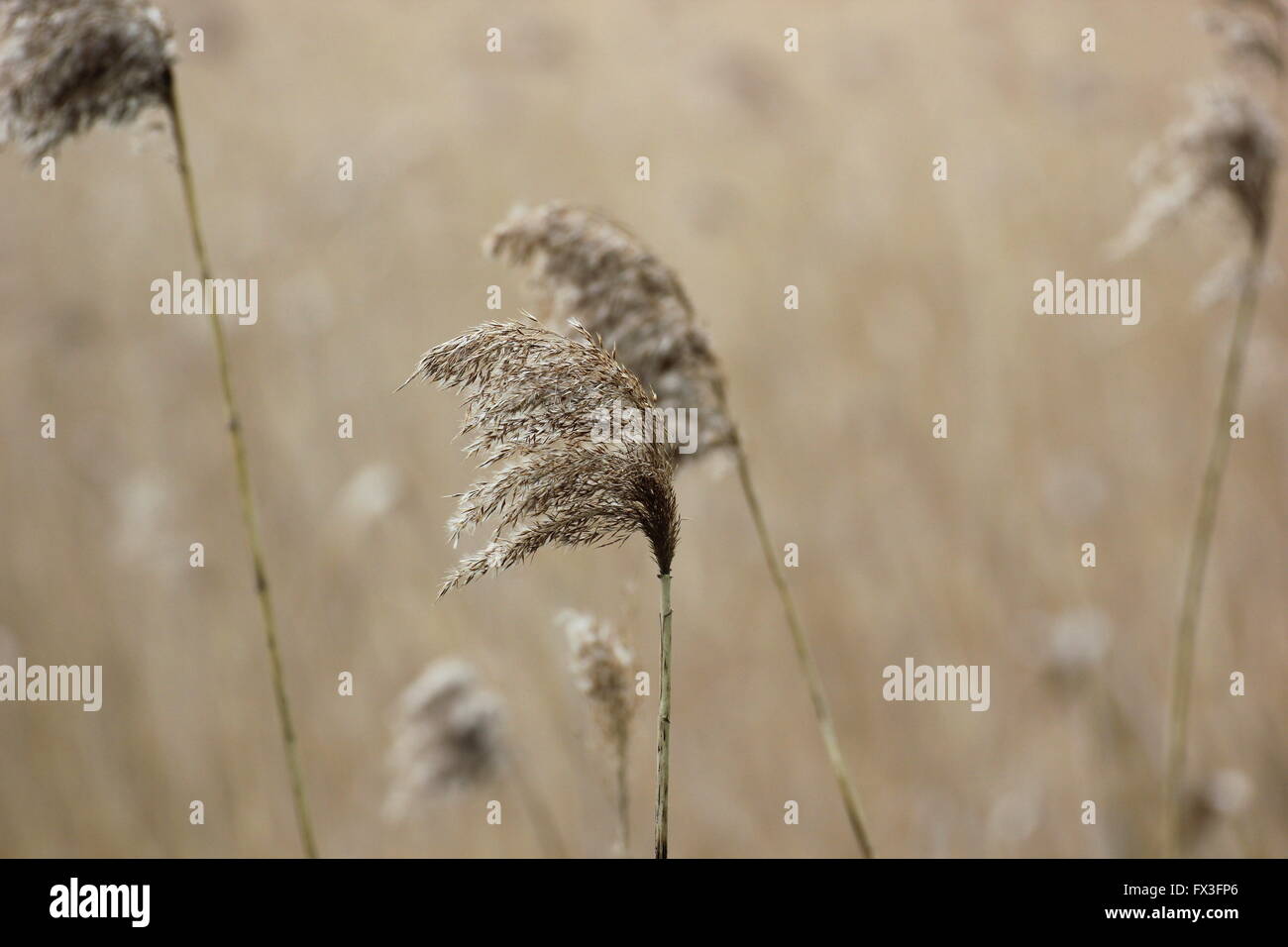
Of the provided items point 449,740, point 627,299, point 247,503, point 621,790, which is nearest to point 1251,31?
point 627,299

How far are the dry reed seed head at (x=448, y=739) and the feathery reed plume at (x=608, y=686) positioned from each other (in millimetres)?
755

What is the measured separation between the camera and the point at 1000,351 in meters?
3.38

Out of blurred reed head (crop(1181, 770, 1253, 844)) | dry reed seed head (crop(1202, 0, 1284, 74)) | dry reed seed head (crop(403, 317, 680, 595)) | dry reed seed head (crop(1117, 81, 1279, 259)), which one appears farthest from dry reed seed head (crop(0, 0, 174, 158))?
blurred reed head (crop(1181, 770, 1253, 844))

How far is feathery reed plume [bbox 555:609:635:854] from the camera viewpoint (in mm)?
958

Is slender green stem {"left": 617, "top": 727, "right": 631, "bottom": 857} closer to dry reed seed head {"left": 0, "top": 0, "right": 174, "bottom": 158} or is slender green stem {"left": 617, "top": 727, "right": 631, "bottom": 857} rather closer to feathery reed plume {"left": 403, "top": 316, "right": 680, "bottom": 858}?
feathery reed plume {"left": 403, "top": 316, "right": 680, "bottom": 858}

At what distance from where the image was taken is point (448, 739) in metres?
1.68

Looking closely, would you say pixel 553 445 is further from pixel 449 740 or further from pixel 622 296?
pixel 449 740

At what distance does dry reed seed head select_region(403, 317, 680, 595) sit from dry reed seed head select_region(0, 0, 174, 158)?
675 mm

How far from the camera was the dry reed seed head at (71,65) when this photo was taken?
1.12m

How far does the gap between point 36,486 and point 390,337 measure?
146 cm

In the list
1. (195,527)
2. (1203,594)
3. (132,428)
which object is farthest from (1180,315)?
(132,428)

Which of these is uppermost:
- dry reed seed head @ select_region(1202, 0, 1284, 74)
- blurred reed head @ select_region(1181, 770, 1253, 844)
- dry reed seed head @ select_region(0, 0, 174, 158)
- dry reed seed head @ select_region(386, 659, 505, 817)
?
dry reed seed head @ select_region(1202, 0, 1284, 74)

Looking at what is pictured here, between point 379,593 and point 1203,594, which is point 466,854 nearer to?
point 379,593

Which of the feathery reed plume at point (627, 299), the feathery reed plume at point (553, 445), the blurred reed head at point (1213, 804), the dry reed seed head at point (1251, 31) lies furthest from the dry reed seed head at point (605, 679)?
the blurred reed head at point (1213, 804)
